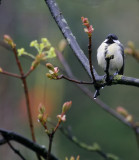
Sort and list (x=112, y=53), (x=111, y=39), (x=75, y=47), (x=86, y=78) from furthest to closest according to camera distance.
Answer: (x=86, y=78) < (x=111, y=39) < (x=112, y=53) < (x=75, y=47)

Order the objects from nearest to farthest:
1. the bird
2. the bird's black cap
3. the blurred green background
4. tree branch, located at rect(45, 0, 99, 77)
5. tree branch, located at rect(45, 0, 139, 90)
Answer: tree branch, located at rect(45, 0, 139, 90)
tree branch, located at rect(45, 0, 99, 77)
the bird
the bird's black cap
the blurred green background

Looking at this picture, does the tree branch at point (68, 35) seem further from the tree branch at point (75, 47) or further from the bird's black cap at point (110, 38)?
the bird's black cap at point (110, 38)

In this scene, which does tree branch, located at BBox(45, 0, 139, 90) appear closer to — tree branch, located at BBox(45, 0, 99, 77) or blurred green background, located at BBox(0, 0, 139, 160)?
tree branch, located at BBox(45, 0, 99, 77)

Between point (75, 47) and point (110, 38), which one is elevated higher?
point (75, 47)

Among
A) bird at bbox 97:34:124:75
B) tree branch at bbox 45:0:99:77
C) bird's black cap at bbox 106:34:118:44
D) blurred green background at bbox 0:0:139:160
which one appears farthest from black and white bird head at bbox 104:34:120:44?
blurred green background at bbox 0:0:139:160

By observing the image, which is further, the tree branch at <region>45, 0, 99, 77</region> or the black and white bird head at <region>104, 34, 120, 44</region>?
the black and white bird head at <region>104, 34, 120, 44</region>

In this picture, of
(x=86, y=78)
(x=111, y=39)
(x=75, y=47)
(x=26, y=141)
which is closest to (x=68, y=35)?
(x=75, y=47)

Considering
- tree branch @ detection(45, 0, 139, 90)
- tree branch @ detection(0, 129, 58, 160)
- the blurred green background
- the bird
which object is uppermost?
tree branch @ detection(45, 0, 139, 90)

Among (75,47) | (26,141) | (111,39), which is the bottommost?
(26,141)

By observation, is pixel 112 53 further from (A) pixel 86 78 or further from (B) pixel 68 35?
(A) pixel 86 78

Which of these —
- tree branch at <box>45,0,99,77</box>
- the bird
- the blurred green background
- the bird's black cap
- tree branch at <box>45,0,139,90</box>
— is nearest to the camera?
tree branch at <box>45,0,139,90</box>

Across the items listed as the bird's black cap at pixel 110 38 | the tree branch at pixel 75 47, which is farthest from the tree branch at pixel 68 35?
the bird's black cap at pixel 110 38

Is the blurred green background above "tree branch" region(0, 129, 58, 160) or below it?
below

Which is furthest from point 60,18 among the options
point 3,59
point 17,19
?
point 17,19
